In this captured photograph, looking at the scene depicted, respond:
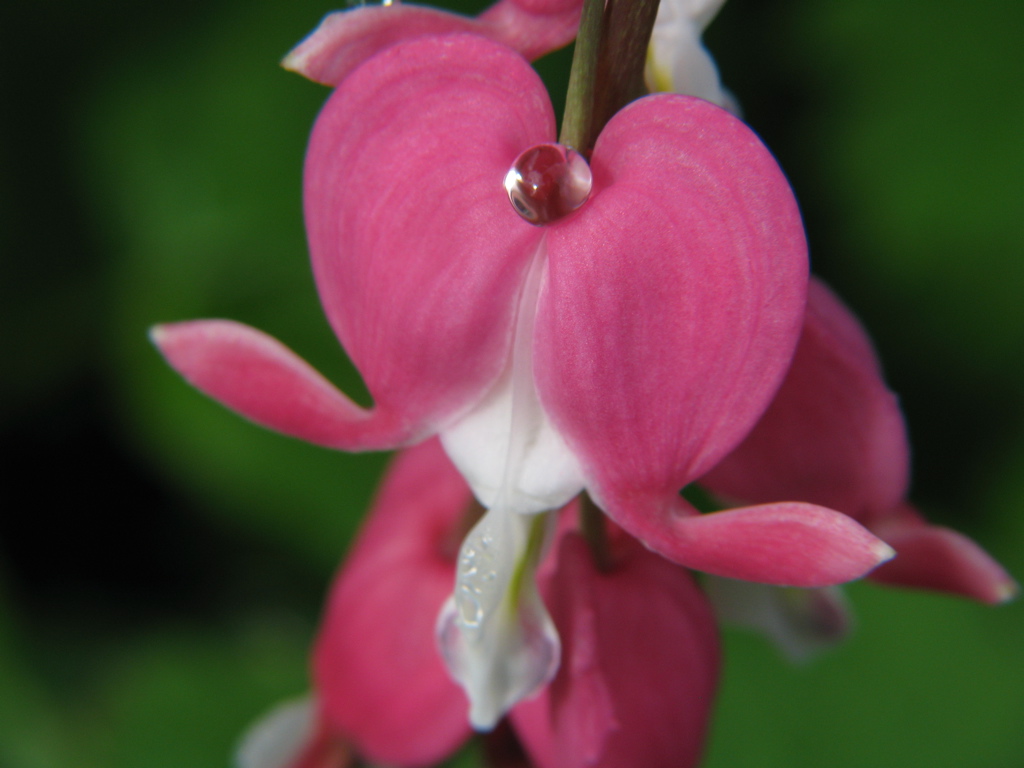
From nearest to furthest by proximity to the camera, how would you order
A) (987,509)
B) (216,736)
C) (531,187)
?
(531,187), (216,736), (987,509)

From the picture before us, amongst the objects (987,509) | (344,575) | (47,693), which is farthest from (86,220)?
(987,509)

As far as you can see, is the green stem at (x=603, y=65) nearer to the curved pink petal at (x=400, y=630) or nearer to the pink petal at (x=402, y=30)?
the pink petal at (x=402, y=30)

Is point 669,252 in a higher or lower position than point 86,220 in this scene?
higher

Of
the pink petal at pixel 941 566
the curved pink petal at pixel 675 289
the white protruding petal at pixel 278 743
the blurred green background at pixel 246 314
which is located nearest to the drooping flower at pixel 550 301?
the curved pink petal at pixel 675 289

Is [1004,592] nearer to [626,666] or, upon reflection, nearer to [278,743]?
[626,666]

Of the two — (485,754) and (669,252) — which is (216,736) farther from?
(669,252)

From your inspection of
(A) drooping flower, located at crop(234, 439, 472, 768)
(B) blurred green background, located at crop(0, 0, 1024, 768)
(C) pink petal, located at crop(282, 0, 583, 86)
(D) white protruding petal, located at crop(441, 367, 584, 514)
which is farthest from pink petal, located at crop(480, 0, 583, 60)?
(B) blurred green background, located at crop(0, 0, 1024, 768)
